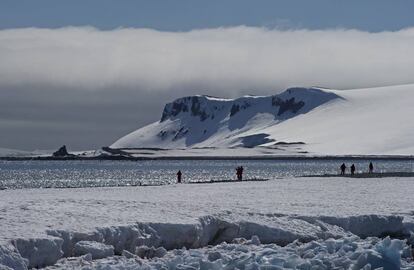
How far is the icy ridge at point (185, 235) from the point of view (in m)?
16.8

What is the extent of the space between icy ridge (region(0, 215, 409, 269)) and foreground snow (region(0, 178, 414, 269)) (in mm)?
20

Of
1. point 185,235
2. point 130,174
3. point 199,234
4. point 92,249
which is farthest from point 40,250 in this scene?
point 130,174

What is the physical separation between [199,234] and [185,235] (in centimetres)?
45

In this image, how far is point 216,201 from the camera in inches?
1037

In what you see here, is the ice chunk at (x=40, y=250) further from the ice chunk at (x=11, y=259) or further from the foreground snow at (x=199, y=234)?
the ice chunk at (x=11, y=259)

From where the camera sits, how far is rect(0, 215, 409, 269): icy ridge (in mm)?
16750

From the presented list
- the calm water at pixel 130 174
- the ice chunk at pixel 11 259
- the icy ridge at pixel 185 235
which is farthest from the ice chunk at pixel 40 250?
the calm water at pixel 130 174

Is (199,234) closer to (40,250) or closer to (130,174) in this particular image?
(40,250)

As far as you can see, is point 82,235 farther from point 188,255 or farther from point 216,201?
point 216,201

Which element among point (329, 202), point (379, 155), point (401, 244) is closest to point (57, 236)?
point (401, 244)

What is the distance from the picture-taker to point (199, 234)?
2044 cm

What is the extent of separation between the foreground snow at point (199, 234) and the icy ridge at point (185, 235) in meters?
A: 0.02

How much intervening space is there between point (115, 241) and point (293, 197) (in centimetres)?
1183

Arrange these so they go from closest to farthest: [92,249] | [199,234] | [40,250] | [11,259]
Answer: [11,259] < [40,250] < [92,249] < [199,234]
